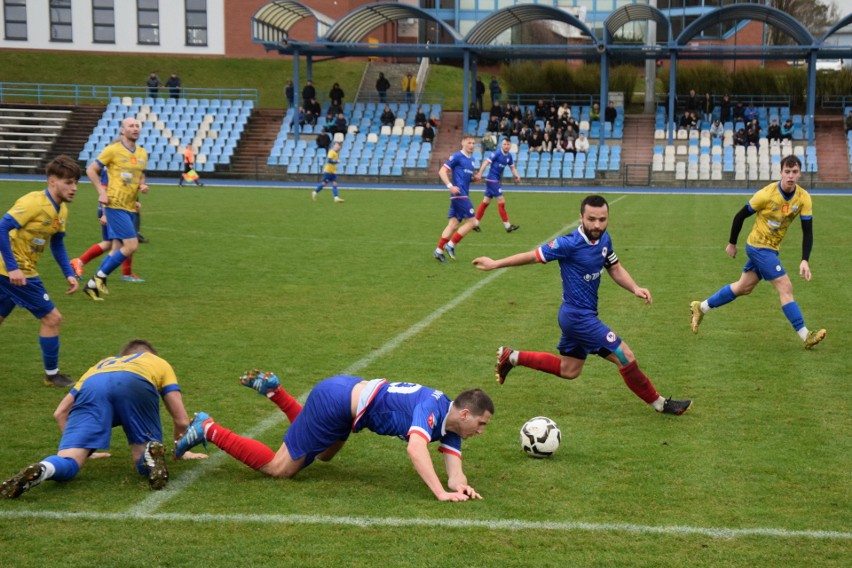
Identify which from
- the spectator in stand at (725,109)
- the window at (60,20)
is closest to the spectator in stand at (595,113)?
the spectator in stand at (725,109)

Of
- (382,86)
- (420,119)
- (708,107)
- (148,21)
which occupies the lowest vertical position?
(420,119)

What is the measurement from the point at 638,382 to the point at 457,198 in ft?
31.6

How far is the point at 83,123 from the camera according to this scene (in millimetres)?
44594

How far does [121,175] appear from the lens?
1261 centimetres

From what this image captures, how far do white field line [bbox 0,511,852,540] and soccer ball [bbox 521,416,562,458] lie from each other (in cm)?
112

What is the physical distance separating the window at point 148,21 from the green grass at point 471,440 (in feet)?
138

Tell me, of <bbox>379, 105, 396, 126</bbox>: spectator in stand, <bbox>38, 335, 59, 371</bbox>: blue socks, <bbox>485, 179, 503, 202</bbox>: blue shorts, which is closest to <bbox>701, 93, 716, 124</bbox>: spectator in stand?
<bbox>379, 105, 396, 126</bbox>: spectator in stand

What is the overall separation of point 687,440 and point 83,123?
42.7 m

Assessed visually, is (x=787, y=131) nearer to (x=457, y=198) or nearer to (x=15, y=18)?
(x=457, y=198)

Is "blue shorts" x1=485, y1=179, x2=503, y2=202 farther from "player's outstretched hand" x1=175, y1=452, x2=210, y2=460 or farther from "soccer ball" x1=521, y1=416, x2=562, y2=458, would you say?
"player's outstretched hand" x1=175, y1=452, x2=210, y2=460

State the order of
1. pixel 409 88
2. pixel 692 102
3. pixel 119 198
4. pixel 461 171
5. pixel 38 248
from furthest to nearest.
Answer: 1. pixel 409 88
2. pixel 692 102
3. pixel 461 171
4. pixel 119 198
5. pixel 38 248

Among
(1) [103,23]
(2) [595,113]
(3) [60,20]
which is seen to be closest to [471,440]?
(2) [595,113]

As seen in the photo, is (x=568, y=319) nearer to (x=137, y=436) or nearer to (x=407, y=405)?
(x=407, y=405)

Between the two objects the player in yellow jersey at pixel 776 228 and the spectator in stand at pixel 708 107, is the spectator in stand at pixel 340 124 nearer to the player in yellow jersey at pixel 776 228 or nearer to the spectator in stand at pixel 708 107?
the spectator in stand at pixel 708 107
